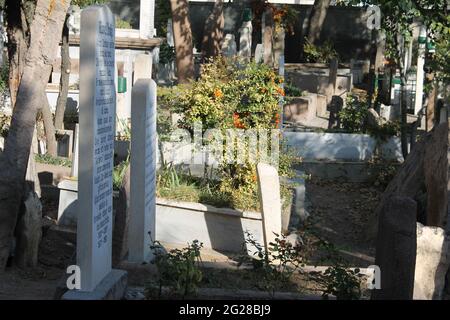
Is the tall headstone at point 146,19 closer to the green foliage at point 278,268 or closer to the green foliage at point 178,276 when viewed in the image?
the green foliage at point 278,268

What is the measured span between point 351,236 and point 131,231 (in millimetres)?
5003

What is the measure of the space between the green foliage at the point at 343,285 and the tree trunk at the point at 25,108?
355 centimetres

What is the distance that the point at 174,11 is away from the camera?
19812mm

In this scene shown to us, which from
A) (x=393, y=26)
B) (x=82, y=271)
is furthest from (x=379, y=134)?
(x=82, y=271)

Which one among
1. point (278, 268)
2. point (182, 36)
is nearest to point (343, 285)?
point (278, 268)

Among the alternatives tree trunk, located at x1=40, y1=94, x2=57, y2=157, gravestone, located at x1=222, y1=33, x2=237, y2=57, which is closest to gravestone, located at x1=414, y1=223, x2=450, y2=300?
tree trunk, located at x1=40, y1=94, x2=57, y2=157

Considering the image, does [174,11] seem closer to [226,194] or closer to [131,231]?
[226,194]

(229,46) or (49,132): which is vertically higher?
(229,46)

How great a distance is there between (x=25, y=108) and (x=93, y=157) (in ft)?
9.01

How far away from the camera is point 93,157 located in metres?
6.32

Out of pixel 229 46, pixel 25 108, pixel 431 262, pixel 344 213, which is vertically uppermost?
pixel 229 46

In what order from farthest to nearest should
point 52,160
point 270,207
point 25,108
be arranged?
point 52,160 < point 270,207 < point 25,108

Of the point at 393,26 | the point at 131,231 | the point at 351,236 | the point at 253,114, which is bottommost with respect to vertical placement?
the point at 351,236

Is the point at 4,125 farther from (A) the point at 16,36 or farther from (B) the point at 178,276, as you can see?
(B) the point at 178,276
